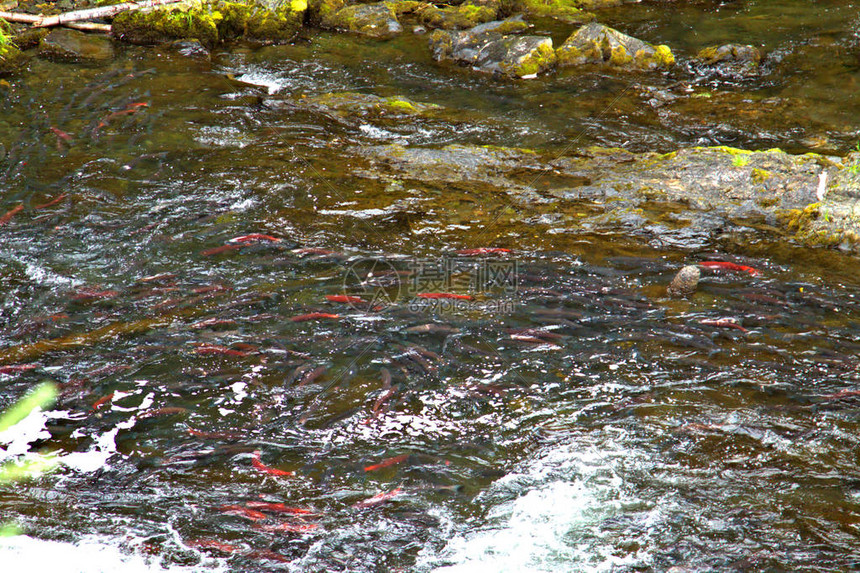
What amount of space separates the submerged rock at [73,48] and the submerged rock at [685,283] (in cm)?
1194

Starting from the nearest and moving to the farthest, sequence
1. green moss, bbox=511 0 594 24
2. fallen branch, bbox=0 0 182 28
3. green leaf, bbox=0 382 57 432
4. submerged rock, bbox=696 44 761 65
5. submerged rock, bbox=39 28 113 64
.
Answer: green leaf, bbox=0 382 57 432 → submerged rock, bbox=696 44 761 65 → submerged rock, bbox=39 28 113 64 → fallen branch, bbox=0 0 182 28 → green moss, bbox=511 0 594 24

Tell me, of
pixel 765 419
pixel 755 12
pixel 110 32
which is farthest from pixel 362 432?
pixel 755 12

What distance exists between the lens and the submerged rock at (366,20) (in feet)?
48.1

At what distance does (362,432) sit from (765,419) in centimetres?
313

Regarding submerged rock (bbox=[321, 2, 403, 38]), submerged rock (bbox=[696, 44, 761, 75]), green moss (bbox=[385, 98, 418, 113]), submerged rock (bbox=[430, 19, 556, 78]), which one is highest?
submerged rock (bbox=[321, 2, 403, 38])

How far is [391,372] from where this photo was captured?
17.4ft

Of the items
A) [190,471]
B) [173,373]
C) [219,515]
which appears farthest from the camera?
[173,373]

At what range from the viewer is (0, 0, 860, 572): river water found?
157 inches

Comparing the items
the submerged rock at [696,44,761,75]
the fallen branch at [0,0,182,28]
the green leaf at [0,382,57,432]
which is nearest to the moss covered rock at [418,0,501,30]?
the submerged rock at [696,44,761,75]

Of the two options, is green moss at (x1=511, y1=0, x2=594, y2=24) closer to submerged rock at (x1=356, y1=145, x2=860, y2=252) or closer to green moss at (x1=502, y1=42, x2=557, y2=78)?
green moss at (x1=502, y1=42, x2=557, y2=78)

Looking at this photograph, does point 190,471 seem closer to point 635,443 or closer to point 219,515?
point 219,515

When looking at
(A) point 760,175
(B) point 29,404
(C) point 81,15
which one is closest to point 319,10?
(C) point 81,15

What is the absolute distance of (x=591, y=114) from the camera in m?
10.3

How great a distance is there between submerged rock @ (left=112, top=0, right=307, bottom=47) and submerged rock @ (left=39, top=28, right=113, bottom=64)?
2.16ft
